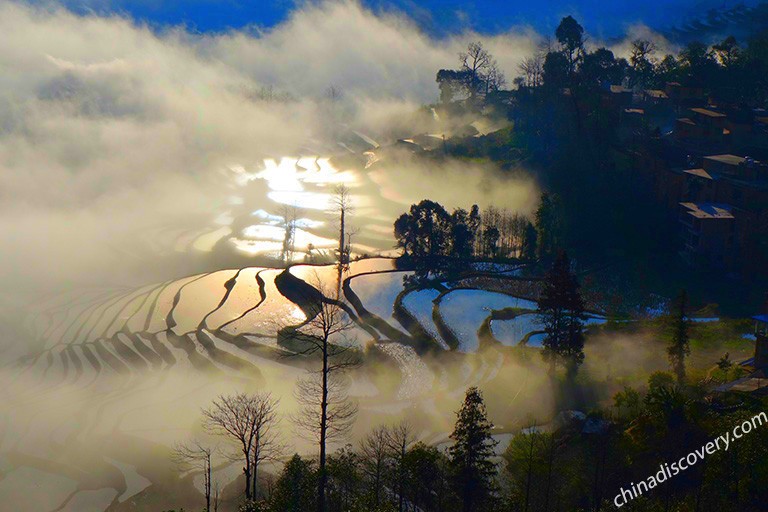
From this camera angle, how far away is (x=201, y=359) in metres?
41.2

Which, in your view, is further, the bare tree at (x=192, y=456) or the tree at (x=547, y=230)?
the tree at (x=547, y=230)

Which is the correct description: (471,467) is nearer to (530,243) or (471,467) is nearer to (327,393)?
(327,393)

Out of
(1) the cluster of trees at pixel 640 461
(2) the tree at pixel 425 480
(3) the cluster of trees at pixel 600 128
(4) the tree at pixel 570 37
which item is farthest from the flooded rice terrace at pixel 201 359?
(4) the tree at pixel 570 37

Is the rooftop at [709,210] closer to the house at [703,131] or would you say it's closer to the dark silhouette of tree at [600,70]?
the house at [703,131]

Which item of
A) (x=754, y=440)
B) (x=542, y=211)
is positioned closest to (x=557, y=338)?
(x=754, y=440)

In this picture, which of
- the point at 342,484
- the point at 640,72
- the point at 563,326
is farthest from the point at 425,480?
the point at 640,72

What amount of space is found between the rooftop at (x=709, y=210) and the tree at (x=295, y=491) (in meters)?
34.7

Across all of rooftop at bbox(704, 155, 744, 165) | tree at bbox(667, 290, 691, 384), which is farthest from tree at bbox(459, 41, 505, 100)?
tree at bbox(667, 290, 691, 384)

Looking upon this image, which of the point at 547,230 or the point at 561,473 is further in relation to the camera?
the point at 547,230

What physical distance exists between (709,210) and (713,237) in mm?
1881

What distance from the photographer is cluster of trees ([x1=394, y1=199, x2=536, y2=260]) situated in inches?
2175

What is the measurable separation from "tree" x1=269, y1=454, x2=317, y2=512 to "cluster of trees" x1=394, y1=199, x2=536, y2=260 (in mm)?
32327

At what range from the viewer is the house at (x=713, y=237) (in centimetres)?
4866

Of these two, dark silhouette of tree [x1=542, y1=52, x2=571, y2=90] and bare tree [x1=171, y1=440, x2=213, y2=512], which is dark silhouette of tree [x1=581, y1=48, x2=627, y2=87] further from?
bare tree [x1=171, y1=440, x2=213, y2=512]
